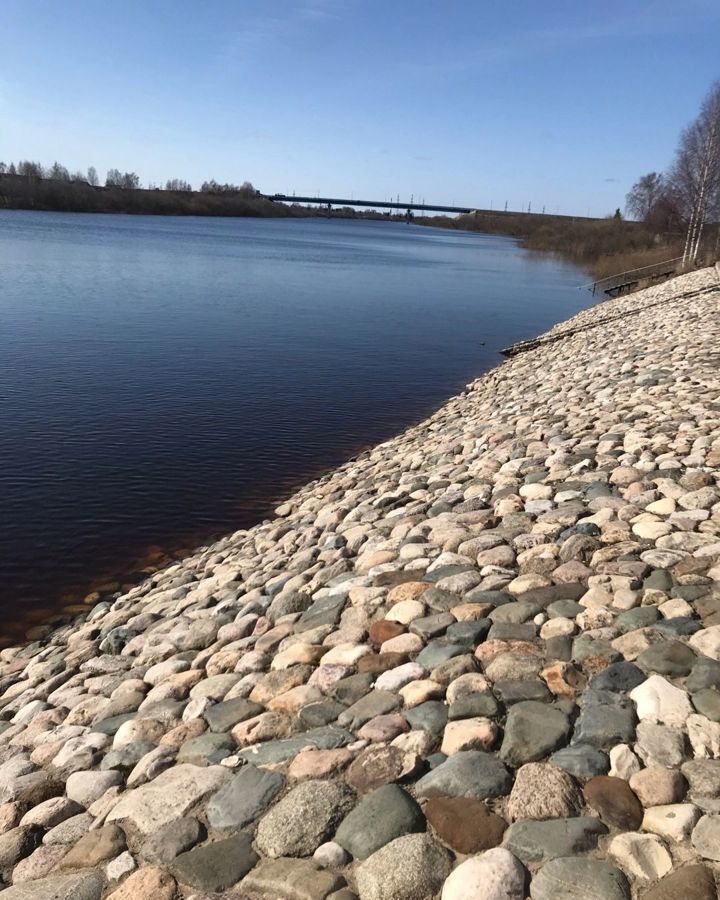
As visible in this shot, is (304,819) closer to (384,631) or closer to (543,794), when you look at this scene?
(543,794)

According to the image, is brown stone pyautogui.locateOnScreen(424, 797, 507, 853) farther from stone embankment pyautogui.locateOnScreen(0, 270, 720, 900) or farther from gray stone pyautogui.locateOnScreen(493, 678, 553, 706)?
gray stone pyautogui.locateOnScreen(493, 678, 553, 706)

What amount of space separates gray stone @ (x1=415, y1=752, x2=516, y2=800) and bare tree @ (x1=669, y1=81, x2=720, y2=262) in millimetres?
34871

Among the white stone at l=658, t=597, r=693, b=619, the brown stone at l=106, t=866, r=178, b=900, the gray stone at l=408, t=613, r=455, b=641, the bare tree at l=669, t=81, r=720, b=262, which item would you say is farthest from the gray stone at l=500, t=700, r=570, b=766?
the bare tree at l=669, t=81, r=720, b=262

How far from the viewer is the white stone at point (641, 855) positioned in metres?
2.47

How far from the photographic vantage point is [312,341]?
22250mm

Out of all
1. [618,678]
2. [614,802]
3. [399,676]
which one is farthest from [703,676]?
[399,676]

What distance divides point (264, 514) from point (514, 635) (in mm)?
6923

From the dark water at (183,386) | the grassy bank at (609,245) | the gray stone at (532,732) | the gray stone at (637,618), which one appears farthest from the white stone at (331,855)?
the grassy bank at (609,245)

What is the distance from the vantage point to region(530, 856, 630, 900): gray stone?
2412 millimetres

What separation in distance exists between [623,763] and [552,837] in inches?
19.7

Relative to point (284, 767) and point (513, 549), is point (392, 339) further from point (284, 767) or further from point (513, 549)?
point (284, 767)

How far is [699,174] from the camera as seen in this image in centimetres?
3362

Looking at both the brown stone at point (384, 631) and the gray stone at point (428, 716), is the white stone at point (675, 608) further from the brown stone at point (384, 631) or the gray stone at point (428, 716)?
the brown stone at point (384, 631)

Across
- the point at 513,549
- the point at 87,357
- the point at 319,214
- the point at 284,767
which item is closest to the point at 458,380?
the point at 87,357
